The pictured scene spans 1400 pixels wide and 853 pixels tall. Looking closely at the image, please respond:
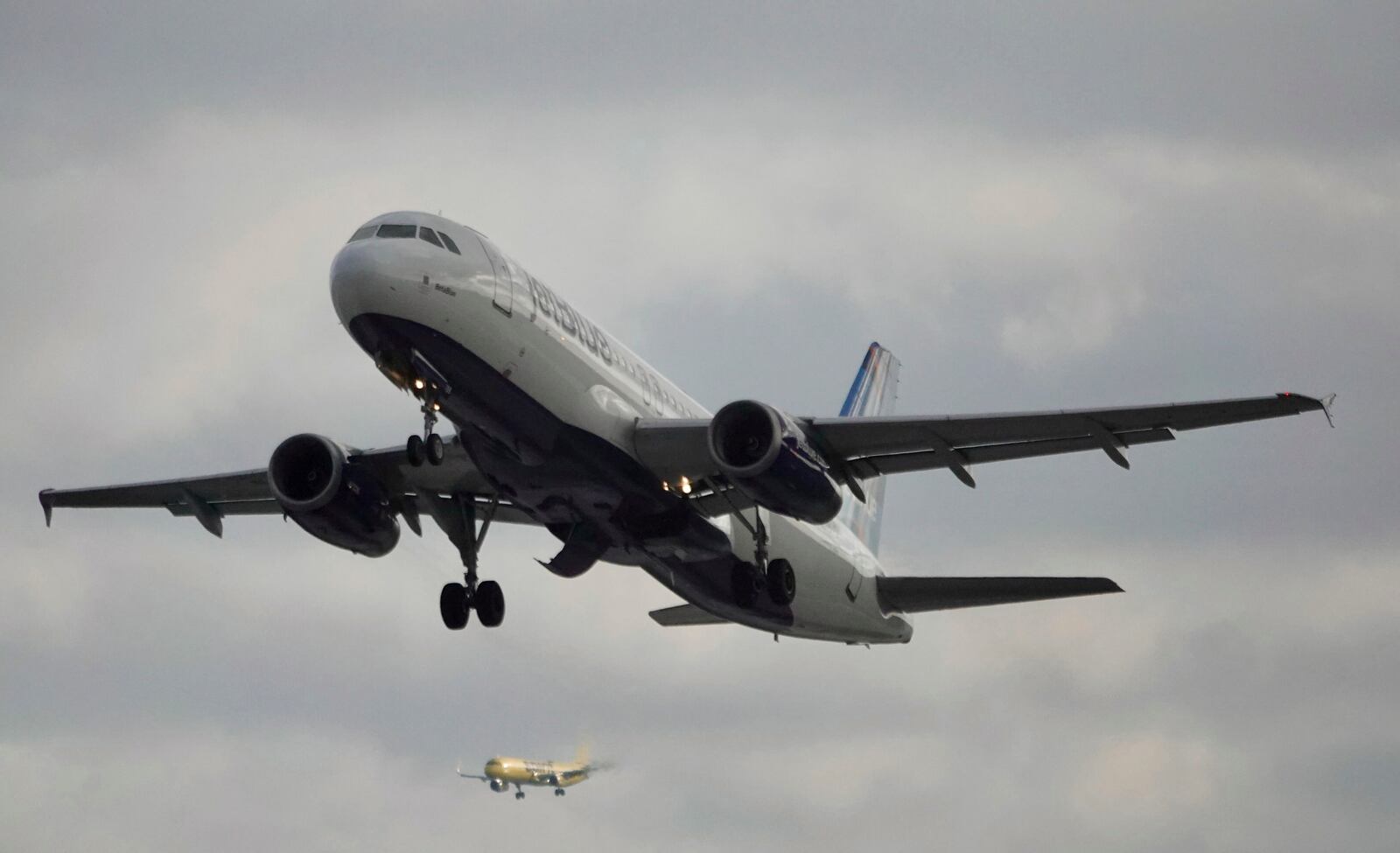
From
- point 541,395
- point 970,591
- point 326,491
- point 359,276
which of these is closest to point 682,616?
point 970,591

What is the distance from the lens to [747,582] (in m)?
39.0

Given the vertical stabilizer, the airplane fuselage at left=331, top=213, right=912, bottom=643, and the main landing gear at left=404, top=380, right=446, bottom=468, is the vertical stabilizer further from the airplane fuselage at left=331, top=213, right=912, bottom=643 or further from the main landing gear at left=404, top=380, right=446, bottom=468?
the main landing gear at left=404, top=380, right=446, bottom=468

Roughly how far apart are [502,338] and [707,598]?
8.84m

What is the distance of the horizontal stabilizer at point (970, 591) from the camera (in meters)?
39.5

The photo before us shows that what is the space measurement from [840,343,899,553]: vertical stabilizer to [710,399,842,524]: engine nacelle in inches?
508

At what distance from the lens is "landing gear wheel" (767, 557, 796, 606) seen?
38.9 m

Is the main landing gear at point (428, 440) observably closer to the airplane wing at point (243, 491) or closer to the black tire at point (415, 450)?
the black tire at point (415, 450)

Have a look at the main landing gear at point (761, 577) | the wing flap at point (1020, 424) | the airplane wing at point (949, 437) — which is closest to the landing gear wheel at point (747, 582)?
the main landing gear at point (761, 577)

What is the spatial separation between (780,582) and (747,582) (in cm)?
66

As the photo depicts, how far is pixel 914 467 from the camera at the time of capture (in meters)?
37.9

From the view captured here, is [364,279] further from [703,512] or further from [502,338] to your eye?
[703,512]

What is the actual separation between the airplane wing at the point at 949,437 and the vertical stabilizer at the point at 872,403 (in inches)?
424

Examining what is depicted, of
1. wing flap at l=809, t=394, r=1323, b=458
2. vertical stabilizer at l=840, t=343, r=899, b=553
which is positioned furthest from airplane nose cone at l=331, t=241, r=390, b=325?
vertical stabilizer at l=840, t=343, r=899, b=553

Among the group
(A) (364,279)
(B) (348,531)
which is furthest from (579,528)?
(A) (364,279)
